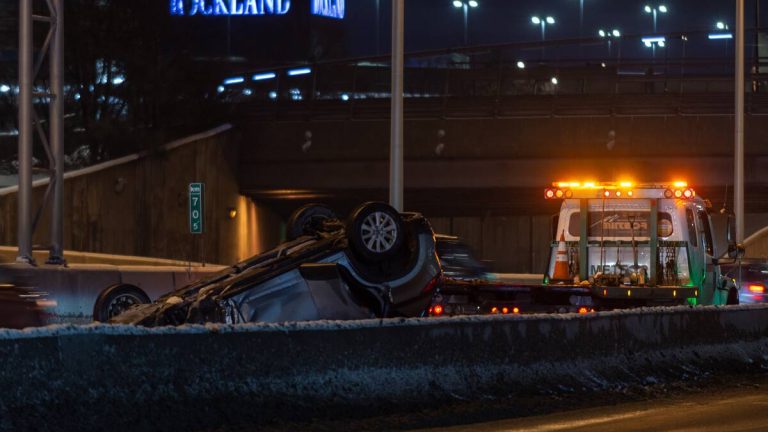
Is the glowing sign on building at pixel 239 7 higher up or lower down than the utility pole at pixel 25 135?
higher up

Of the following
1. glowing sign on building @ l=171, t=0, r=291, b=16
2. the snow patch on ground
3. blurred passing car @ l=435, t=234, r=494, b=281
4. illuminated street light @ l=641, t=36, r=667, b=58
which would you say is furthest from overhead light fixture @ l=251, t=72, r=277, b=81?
the snow patch on ground

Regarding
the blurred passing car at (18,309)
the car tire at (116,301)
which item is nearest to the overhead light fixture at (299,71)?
the car tire at (116,301)

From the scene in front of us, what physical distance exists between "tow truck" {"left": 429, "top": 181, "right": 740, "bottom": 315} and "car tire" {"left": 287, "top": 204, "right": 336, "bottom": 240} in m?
2.32

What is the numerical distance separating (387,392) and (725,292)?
11.1 m

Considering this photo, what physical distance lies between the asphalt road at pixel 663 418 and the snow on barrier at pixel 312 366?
643 millimetres

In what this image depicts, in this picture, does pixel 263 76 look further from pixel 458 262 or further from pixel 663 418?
pixel 663 418

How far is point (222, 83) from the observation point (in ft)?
170

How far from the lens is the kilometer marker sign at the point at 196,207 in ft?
108

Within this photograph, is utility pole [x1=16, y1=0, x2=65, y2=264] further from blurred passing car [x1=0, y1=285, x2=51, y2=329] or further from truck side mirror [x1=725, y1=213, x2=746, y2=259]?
truck side mirror [x1=725, y1=213, x2=746, y2=259]

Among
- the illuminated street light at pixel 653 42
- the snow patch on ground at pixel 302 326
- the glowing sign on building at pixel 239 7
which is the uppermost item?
the glowing sign on building at pixel 239 7

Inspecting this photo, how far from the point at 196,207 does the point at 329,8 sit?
55835mm

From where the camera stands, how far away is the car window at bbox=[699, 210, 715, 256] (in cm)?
2036

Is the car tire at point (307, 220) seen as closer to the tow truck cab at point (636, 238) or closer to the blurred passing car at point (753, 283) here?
the tow truck cab at point (636, 238)

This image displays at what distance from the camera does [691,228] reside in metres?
19.8
